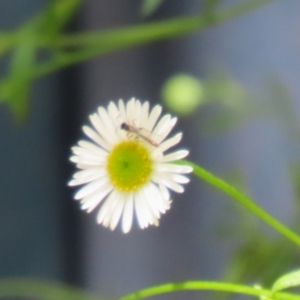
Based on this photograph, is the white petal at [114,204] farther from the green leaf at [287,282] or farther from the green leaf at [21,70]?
the green leaf at [21,70]

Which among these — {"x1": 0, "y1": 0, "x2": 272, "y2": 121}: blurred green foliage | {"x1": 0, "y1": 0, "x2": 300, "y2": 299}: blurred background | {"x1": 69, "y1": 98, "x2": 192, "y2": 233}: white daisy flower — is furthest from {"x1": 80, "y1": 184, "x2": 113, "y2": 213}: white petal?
{"x1": 0, "y1": 0, "x2": 300, "y2": 299}: blurred background

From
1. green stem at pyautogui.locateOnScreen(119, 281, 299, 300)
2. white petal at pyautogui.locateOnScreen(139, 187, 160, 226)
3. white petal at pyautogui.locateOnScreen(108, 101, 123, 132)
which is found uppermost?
white petal at pyautogui.locateOnScreen(108, 101, 123, 132)

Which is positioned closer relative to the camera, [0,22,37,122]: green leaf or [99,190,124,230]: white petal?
[99,190,124,230]: white petal

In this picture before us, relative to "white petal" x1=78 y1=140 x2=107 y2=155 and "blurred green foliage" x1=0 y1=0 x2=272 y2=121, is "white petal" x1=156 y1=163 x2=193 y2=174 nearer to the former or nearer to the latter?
"white petal" x1=78 y1=140 x2=107 y2=155

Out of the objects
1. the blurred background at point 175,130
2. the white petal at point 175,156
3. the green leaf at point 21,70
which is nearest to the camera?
the white petal at point 175,156

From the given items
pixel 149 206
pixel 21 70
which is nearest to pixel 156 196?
pixel 149 206

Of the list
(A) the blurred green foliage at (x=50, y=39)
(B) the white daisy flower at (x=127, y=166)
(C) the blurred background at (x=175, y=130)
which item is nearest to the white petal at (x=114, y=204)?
(B) the white daisy flower at (x=127, y=166)

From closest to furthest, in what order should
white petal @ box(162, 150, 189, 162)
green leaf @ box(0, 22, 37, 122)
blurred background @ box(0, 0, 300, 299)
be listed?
white petal @ box(162, 150, 189, 162), green leaf @ box(0, 22, 37, 122), blurred background @ box(0, 0, 300, 299)

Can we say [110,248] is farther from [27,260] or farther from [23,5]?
[23,5]

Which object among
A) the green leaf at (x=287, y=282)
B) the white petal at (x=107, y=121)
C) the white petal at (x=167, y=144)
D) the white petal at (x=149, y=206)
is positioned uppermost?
the white petal at (x=107, y=121)
